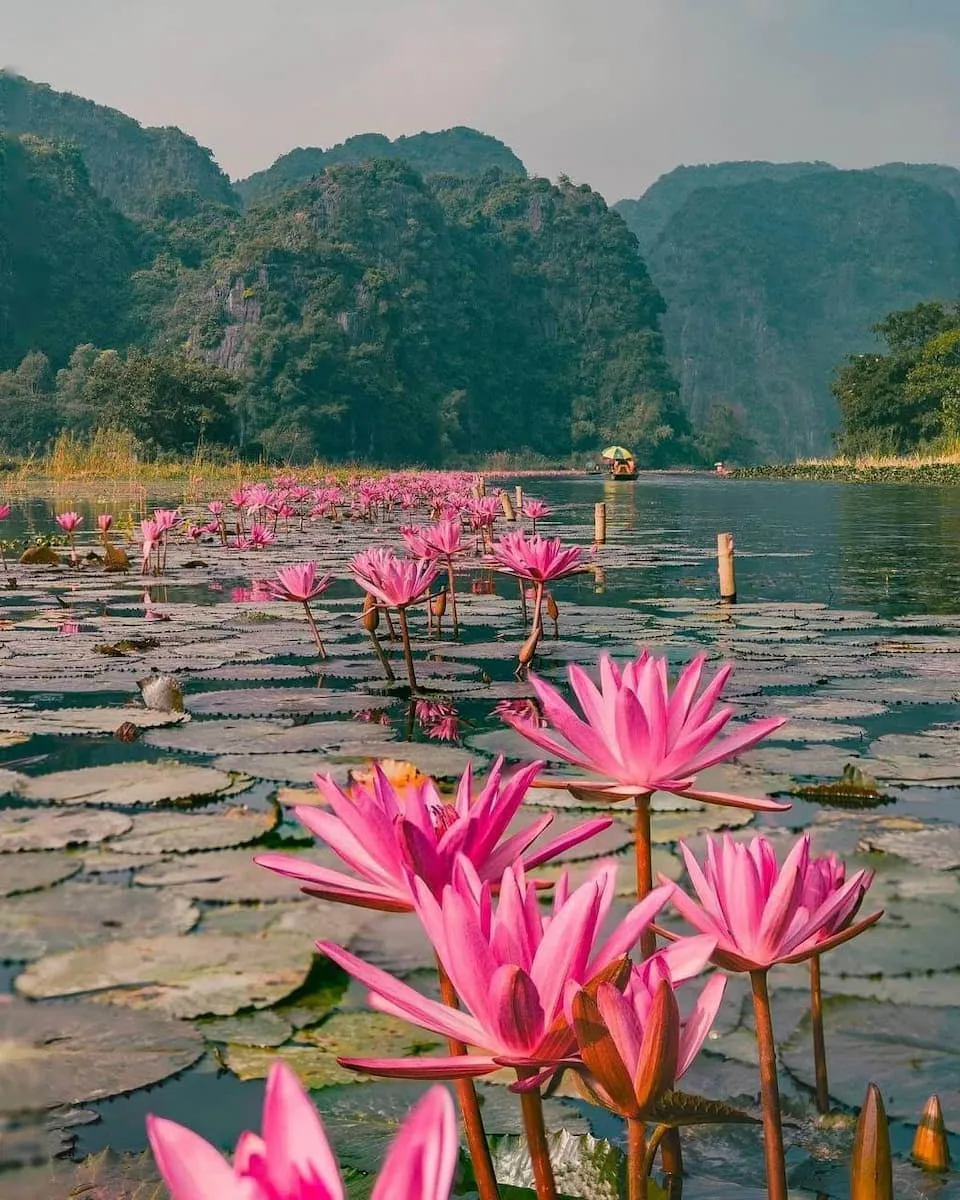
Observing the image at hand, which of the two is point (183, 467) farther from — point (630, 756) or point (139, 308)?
point (139, 308)

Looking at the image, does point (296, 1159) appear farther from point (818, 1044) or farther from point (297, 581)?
point (297, 581)

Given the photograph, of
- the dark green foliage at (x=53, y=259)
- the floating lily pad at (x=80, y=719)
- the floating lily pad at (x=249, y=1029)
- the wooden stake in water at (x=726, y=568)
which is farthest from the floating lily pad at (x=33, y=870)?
the dark green foliage at (x=53, y=259)

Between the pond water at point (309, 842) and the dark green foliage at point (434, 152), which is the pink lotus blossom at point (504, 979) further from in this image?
the dark green foliage at point (434, 152)

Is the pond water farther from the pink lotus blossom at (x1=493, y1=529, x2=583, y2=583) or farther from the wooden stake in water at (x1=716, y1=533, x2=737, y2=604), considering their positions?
the pink lotus blossom at (x1=493, y1=529, x2=583, y2=583)

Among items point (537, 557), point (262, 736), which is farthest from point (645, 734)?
point (537, 557)

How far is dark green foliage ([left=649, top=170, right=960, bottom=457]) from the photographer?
131875 mm

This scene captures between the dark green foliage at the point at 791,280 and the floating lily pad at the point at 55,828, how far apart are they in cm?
12422

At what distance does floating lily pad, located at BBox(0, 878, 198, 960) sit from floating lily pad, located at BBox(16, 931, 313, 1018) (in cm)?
5

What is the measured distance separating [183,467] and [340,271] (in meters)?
32.8

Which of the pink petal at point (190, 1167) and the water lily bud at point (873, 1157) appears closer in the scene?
the pink petal at point (190, 1167)

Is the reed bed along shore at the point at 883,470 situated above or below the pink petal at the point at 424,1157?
above

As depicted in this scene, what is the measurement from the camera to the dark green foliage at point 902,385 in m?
39.6

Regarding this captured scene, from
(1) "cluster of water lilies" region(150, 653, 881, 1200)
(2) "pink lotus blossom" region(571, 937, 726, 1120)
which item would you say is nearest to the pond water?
(1) "cluster of water lilies" region(150, 653, 881, 1200)

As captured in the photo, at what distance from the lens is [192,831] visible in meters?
2.50
